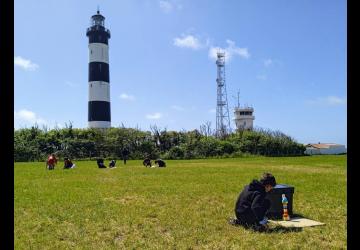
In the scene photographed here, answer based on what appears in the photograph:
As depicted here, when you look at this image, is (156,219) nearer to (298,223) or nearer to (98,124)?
(298,223)

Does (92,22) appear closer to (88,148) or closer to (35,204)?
(88,148)

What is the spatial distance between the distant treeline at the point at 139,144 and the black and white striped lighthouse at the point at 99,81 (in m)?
4.40

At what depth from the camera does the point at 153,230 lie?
306 inches

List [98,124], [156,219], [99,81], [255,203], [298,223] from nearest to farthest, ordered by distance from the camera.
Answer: [255,203], [298,223], [156,219], [99,81], [98,124]

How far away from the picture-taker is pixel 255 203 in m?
7.77

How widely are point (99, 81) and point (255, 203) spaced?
46586 millimetres

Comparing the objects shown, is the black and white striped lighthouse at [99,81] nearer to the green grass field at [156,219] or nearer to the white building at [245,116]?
the white building at [245,116]

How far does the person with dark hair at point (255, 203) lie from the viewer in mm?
7777

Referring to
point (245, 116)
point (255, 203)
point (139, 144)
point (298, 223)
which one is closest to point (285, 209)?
point (298, 223)

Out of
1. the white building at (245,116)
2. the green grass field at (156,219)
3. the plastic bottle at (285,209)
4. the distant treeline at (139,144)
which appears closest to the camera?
the green grass field at (156,219)

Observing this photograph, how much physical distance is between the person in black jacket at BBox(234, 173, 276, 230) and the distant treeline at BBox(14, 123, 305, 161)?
123 feet

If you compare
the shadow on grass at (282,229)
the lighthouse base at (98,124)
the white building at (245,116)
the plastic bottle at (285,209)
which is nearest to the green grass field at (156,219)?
the shadow on grass at (282,229)
